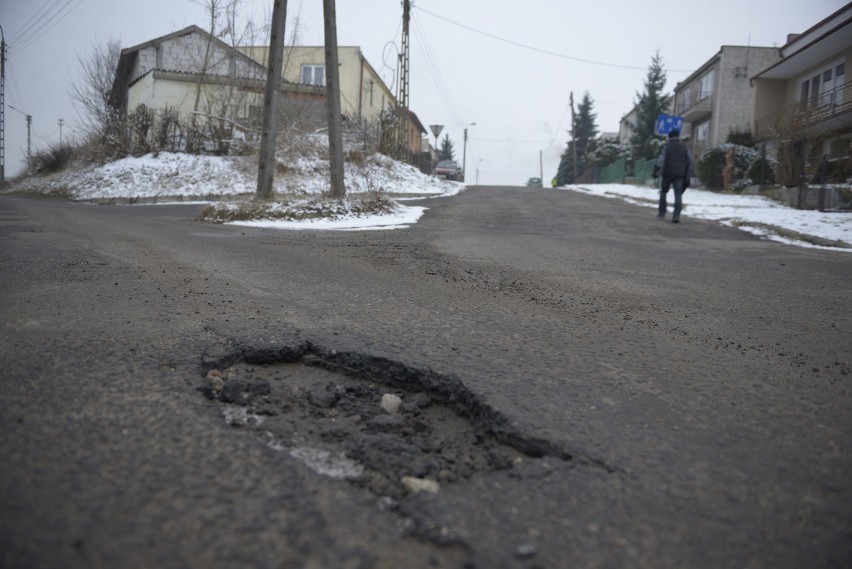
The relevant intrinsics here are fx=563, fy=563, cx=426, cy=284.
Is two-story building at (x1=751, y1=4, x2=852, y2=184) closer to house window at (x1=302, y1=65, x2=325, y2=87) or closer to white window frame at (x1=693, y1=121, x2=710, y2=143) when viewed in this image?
white window frame at (x1=693, y1=121, x2=710, y2=143)

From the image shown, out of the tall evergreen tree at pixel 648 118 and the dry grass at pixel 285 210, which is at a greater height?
the tall evergreen tree at pixel 648 118

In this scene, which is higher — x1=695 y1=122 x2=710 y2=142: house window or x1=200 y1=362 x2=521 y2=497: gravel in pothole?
x1=695 y1=122 x2=710 y2=142: house window

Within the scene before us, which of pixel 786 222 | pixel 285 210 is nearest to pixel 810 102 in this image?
pixel 786 222

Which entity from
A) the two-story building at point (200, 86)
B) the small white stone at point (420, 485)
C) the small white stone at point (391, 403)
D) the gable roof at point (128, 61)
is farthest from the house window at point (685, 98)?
the small white stone at point (420, 485)

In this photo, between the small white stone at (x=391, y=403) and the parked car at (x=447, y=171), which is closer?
the small white stone at (x=391, y=403)

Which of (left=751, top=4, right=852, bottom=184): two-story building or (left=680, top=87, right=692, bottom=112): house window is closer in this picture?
(left=751, top=4, right=852, bottom=184): two-story building

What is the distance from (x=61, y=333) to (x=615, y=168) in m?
40.7

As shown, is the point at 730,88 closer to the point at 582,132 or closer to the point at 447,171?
the point at 447,171

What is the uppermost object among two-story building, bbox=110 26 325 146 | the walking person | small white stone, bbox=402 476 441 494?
two-story building, bbox=110 26 325 146

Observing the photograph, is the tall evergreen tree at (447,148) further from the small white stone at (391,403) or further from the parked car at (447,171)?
the small white stone at (391,403)

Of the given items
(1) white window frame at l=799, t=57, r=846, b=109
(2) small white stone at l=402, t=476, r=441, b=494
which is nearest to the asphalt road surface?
(2) small white stone at l=402, t=476, r=441, b=494

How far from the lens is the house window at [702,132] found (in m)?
38.1

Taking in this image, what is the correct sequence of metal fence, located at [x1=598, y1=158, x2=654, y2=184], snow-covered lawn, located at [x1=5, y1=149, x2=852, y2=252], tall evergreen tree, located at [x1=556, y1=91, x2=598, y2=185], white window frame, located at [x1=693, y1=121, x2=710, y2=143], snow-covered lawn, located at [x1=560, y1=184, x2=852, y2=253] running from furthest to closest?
tall evergreen tree, located at [x1=556, y1=91, x2=598, y2=185], white window frame, located at [x1=693, y1=121, x2=710, y2=143], metal fence, located at [x1=598, y1=158, x2=654, y2=184], snow-covered lawn, located at [x1=5, y1=149, x2=852, y2=252], snow-covered lawn, located at [x1=560, y1=184, x2=852, y2=253]

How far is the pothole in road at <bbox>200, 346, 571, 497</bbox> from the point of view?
1680 millimetres
